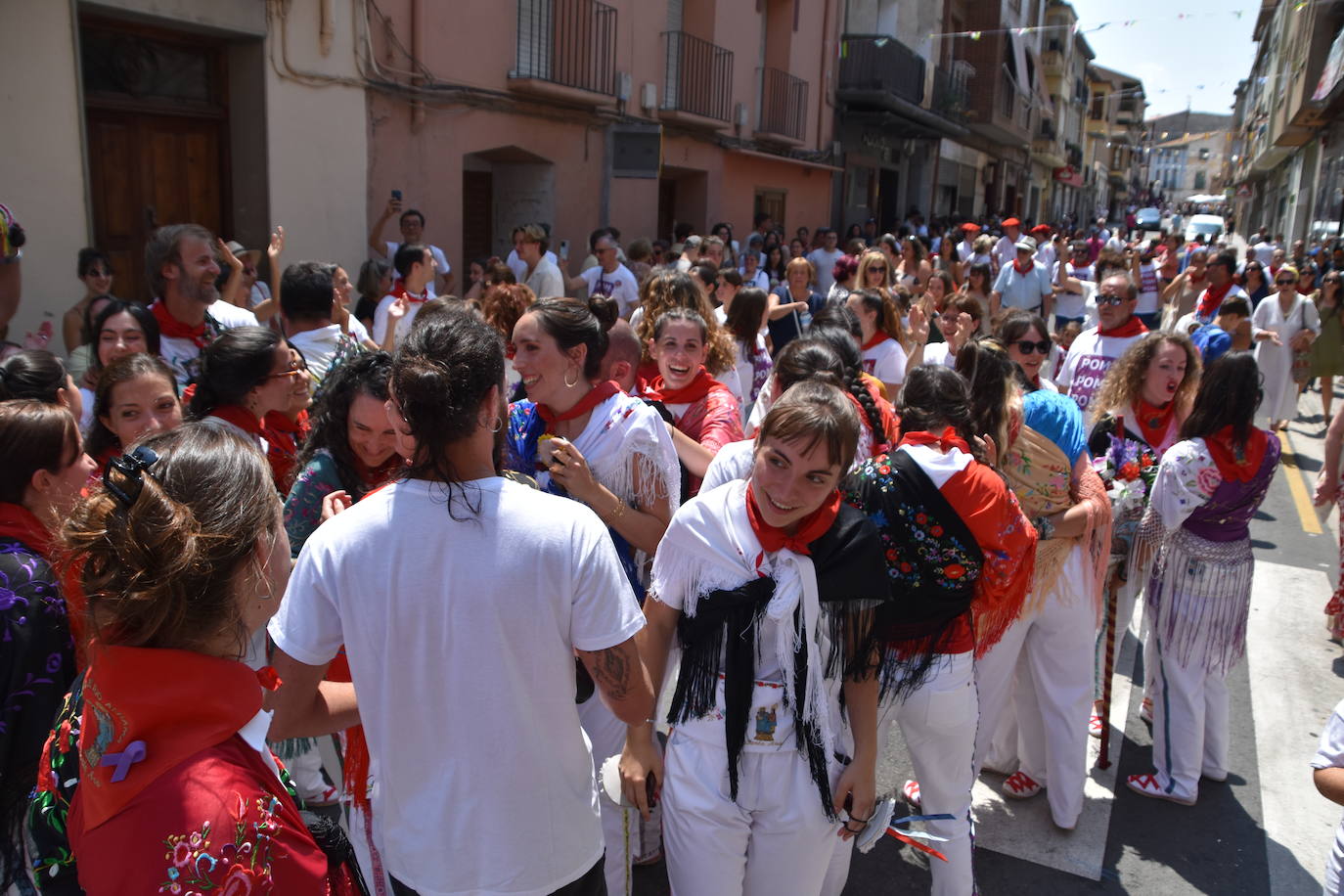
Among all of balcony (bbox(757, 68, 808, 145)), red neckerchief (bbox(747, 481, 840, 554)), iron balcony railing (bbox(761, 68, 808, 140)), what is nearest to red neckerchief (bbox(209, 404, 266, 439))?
red neckerchief (bbox(747, 481, 840, 554))

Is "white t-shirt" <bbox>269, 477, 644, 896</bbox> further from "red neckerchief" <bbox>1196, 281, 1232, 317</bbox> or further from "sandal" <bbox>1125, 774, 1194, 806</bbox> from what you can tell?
"red neckerchief" <bbox>1196, 281, 1232, 317</bbox>

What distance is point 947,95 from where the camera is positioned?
82.4 feet

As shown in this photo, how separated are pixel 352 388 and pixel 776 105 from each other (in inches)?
638

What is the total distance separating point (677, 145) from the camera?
1491 cm

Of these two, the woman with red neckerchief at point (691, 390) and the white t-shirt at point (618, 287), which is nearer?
the woman with red neckerchief at point (691, 390)

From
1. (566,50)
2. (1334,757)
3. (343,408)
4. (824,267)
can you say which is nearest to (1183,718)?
(1334,757)

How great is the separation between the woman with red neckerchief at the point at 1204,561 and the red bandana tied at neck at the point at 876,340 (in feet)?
7.34

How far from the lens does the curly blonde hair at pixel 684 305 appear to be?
4715 millimetres

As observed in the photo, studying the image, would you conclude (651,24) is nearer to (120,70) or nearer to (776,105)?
(776,105)

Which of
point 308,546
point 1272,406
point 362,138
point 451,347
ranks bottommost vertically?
point 1272,406

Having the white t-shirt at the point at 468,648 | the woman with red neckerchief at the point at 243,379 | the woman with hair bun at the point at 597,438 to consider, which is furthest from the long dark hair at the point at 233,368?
the white t-shirt at the point at 468,648

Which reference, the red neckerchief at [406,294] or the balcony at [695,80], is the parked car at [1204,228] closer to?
the balcony at [695,80]

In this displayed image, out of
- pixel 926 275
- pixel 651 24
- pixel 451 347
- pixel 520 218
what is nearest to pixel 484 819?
pixel 451 347

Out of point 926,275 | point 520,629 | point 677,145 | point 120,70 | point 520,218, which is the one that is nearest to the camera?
point 520,629
